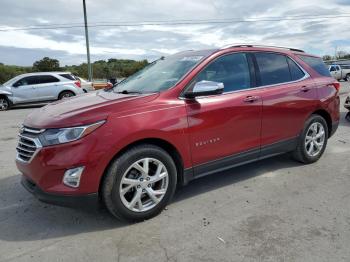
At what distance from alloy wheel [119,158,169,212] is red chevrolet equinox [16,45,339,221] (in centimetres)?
1

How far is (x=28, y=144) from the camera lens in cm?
363

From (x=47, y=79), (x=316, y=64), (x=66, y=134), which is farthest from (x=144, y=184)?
(x=47, y=79)

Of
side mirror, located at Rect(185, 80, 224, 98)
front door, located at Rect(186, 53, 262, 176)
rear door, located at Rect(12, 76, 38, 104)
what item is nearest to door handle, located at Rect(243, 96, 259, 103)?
front door, located at Rect(186, 53, 262, 176)

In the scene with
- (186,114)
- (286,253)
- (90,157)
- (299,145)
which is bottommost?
(286,253)

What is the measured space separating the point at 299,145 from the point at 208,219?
2.21m

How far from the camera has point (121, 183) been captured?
3.59m

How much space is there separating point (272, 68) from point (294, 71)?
47 centimetres

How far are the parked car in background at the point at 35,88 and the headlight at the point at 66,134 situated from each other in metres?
14.1

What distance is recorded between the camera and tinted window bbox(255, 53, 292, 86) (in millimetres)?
4852

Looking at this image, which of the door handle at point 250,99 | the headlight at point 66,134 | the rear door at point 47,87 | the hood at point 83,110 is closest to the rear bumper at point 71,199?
the headlight at point 66,134

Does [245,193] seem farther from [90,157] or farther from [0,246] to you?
[0,246]

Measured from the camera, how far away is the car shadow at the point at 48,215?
3.64 m

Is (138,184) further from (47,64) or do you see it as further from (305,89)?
(47,64)

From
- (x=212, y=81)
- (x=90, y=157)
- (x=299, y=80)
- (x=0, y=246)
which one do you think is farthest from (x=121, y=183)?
(x=299, y=80)
